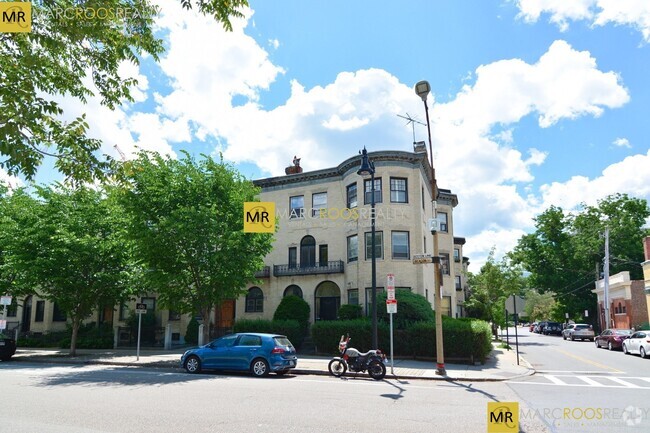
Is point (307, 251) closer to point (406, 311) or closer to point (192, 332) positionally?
point (192, 332)

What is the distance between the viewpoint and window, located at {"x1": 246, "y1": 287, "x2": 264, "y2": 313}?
3112 cm

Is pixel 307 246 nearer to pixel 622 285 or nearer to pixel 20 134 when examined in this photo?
pixel 20 134

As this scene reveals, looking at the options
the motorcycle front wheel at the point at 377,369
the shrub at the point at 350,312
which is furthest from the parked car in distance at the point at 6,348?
the motorcycle front wheel at the point at 377,369

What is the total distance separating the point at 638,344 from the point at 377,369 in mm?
18217

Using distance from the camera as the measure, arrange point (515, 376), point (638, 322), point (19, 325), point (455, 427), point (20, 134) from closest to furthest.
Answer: point (20, 134) → point (455, 427) → point (515, 376) → point (19, 325) → point (638, 322)

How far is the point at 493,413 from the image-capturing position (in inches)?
277

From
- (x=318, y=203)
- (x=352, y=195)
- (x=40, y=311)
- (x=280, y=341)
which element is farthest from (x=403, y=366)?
(x=40, y=311)

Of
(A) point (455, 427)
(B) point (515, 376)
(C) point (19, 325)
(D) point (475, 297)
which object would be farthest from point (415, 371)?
(C) point (19, 325)

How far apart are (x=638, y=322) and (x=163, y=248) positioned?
139ft

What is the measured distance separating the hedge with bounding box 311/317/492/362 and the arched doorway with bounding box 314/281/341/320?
5.85 m

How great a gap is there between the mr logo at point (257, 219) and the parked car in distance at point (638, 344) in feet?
66.1

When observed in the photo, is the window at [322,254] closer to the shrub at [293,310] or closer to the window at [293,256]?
the window at [293,256]

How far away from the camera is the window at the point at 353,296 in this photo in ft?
90.1

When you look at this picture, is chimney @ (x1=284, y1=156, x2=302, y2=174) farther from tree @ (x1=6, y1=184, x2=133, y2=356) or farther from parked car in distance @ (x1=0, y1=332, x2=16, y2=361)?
parked car in distance @ (x1=0, y1=332, x2=16, y2=361)
